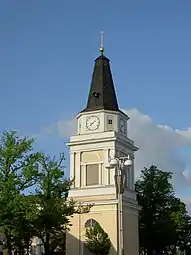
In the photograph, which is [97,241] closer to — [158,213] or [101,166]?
[101,166]

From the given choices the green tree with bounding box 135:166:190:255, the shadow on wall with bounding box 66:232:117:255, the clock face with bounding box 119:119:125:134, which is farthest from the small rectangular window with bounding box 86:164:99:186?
the green tree with bounding box 135:166:190:255

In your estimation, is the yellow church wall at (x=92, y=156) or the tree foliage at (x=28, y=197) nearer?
the tree foliage at (x=28, y=197)

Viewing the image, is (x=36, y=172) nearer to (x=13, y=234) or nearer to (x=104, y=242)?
(x=13, y=234)

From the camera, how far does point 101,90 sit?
61.9 m

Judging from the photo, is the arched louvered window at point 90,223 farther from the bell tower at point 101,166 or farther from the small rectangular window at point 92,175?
the small rectangular window at point 92,175

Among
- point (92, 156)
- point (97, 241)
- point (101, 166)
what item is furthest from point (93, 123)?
point (97, 241)

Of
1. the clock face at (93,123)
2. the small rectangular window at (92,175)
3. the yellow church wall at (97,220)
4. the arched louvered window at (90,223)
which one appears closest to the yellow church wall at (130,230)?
the yellow church wall at (97,220)

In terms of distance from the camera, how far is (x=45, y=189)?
153 ft

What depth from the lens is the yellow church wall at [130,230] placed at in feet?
191

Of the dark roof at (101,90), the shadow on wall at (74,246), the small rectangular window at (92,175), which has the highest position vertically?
the dark roof at (101,90)

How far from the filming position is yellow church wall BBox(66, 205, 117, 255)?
186 feet

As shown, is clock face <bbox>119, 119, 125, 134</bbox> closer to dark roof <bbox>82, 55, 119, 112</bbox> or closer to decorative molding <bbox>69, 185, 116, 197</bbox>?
dark roof <bbox>82, 55, 119, 112</bbox>

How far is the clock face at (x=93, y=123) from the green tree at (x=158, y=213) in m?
14.7

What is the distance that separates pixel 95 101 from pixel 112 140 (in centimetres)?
506
